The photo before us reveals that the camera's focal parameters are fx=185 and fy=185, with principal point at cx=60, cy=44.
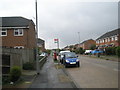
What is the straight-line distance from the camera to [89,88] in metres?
8.28

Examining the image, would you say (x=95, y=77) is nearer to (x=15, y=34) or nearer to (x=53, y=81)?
(x=53, y=81)

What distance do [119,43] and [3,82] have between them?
2016 inches

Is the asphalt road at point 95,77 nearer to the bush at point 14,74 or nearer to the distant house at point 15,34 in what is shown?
the bush at point 14,74

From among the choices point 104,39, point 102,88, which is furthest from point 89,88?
point 104,39

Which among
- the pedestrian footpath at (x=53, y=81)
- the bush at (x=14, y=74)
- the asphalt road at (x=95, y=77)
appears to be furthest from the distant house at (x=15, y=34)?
the bush at (x=14, y=74)

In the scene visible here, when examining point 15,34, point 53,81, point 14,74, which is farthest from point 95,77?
point 15,34

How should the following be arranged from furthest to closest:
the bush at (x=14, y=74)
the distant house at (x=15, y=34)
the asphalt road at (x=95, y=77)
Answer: the distant house at (x=15, y=34) < the bush at (x=14, y=74) < the asphalt road at (x=95, y=77)

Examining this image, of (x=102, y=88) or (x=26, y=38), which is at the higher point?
(x=26, y=38)

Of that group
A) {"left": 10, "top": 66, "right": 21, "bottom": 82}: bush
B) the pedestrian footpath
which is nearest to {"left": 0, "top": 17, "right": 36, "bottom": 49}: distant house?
the pedestrian footpath

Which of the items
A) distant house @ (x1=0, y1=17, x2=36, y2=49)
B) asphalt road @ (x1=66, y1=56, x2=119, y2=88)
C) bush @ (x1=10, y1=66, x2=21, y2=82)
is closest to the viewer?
asphalt road @ (x1=66, y1=56, x2=119, y2=88)

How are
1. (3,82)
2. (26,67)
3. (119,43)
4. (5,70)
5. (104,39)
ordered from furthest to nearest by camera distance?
(104,39) → (119,43) → (26,67) → (5,70) → (3,82)

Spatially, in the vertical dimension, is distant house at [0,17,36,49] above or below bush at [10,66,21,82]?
above

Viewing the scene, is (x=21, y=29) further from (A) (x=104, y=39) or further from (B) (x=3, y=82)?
→ (A) (x=104, y=39)

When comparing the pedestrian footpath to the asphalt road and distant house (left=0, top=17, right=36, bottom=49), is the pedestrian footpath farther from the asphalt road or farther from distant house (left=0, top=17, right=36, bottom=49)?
distant house (left=0, top=17, right=36, bottom=49)
